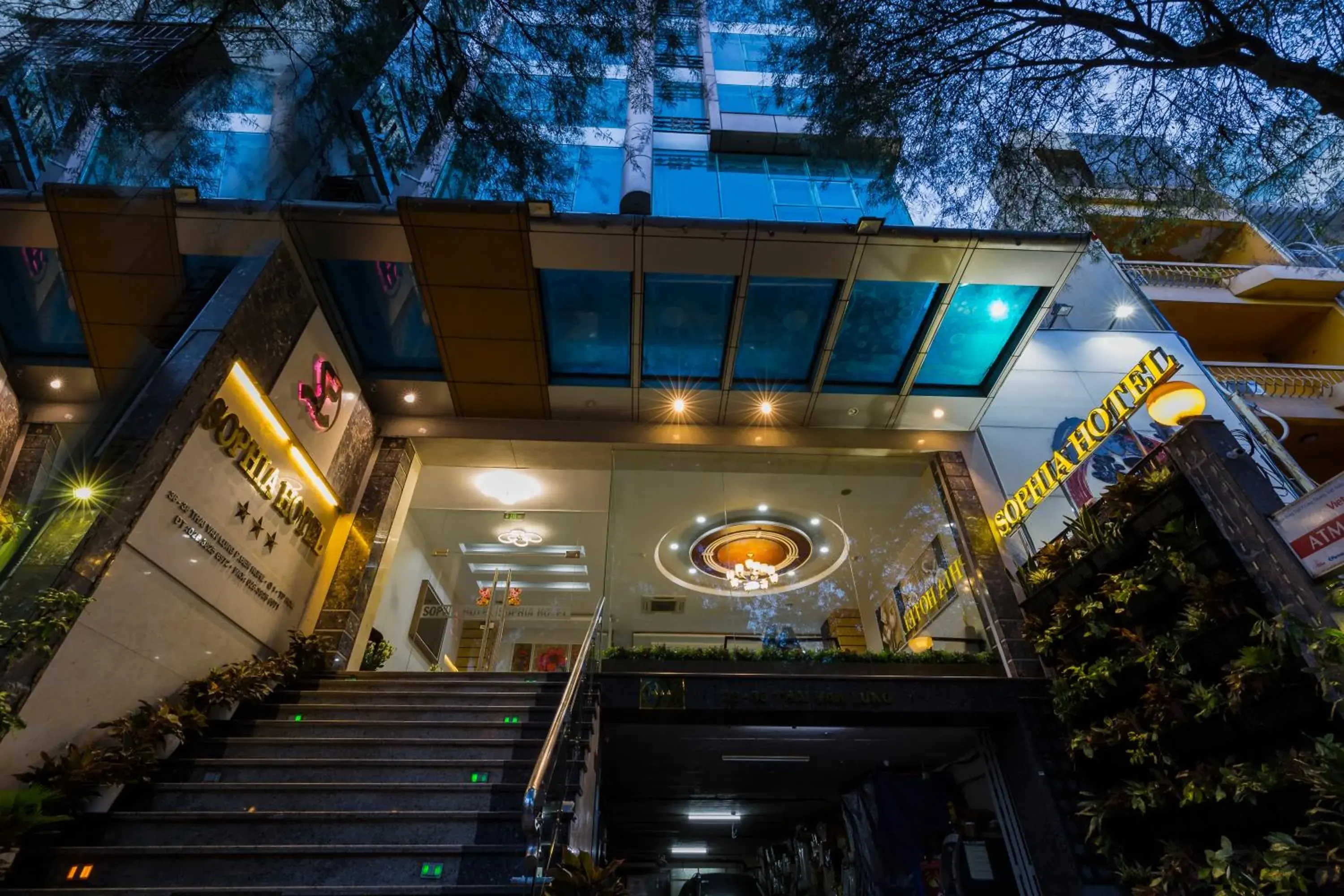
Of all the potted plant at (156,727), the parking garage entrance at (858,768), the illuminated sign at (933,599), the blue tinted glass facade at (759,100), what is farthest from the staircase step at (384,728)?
the blue tinted glass facade at (759,100)

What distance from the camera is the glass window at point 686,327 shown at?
810cm

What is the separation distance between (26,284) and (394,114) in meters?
2.83

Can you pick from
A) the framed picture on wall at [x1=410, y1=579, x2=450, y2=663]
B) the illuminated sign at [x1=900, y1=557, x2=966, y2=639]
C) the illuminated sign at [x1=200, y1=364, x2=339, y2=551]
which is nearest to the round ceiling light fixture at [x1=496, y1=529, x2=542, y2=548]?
the framed picture on wall at [x1=410, y1=579, x2=450, y2=663]

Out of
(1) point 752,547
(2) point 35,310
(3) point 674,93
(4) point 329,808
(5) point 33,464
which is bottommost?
(4) point 329,808

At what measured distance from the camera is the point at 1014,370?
10633 mm

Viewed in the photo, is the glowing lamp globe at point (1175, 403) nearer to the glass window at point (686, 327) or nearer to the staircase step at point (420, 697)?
the glass window at point (686, 327)

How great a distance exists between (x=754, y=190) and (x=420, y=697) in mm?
7949

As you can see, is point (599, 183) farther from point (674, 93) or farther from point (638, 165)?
point (674, 93)

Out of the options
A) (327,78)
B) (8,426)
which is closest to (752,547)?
(327,78)

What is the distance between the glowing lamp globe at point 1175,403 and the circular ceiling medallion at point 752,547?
5754 millimetres

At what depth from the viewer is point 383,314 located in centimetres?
823

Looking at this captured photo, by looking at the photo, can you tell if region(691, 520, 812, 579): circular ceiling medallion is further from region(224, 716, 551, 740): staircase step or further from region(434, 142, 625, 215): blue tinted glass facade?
region(434, 142, 625, 215): blue tinted glass facade

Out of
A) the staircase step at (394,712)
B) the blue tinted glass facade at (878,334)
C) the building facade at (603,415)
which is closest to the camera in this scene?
the building facade at (603,415)

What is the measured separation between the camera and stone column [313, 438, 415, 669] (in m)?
7.54
